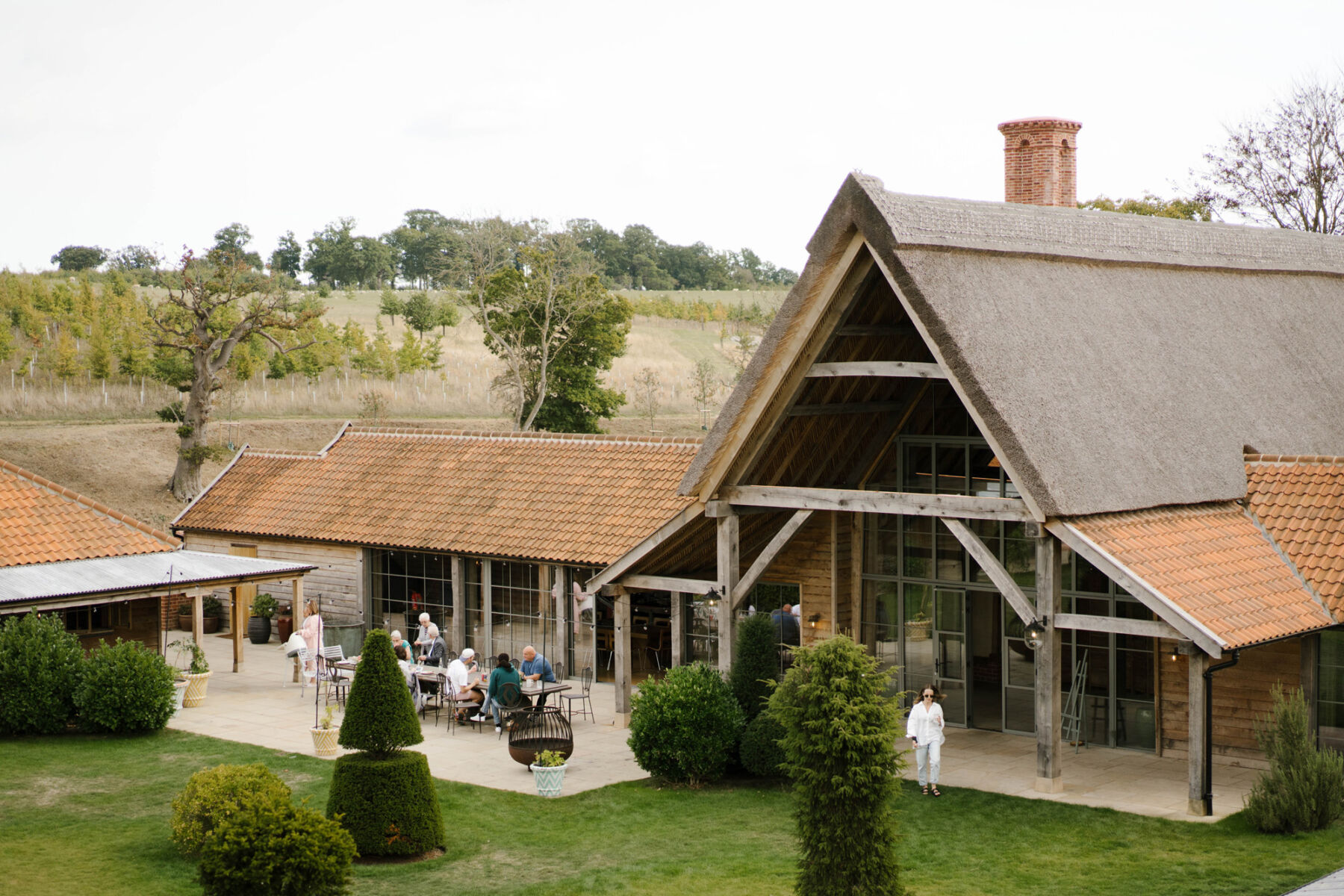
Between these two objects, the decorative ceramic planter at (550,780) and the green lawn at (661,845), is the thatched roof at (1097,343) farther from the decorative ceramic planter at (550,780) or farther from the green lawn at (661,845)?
the decorative ceramic planter at (550,780)

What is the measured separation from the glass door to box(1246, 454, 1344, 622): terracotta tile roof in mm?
3860

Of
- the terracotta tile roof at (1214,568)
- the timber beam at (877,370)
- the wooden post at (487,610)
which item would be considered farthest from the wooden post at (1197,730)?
the wooden post at (487,610)

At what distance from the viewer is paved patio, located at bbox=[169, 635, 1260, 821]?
15.0 meters

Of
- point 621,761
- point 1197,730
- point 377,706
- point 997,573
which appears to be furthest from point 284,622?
point 1197,730

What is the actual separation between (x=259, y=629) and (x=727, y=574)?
487 inches

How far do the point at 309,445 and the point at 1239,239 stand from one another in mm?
34303

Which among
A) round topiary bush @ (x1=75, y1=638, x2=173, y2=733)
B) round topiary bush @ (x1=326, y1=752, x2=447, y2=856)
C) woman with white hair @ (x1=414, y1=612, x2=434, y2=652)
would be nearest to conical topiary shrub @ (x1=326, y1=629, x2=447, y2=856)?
round topiary bush @ (x1=326, y1=752, x2=447, y2=856)

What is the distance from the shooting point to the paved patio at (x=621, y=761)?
591 inches

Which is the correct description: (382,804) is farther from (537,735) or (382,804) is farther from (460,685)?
(460,685)

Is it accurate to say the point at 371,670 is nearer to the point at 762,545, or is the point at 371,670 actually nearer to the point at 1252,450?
the point at 762,545

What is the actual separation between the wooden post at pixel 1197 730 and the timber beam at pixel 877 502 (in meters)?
2.20

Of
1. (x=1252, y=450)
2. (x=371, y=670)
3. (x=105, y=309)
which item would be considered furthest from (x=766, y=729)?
(x=105, y=309)

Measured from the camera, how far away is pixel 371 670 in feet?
42.4

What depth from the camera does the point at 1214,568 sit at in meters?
15.0
